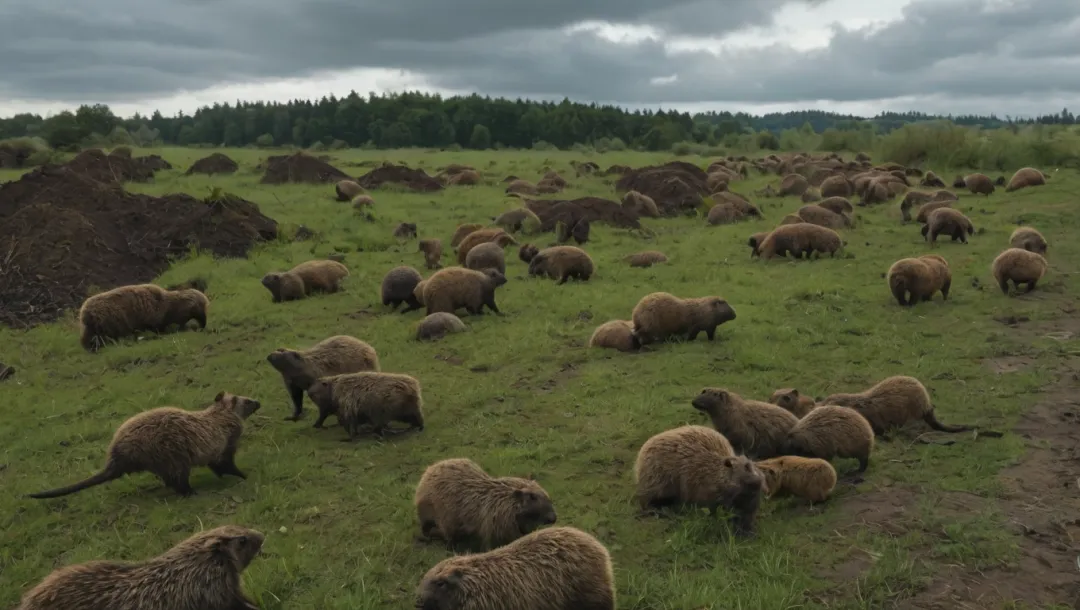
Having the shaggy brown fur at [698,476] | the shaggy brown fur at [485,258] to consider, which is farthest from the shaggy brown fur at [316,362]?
the shaggy brown fur at [485,258]

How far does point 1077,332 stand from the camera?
32.0 feet

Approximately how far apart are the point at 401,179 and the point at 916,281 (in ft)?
72.7

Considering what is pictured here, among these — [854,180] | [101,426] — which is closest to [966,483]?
[101,426]

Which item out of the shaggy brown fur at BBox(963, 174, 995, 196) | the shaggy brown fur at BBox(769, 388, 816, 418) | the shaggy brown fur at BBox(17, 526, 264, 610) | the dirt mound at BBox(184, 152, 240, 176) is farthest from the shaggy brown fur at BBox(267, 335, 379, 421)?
the dirt mound at BBox(184, 152, 240, 176)

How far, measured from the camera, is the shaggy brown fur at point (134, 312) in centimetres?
1104

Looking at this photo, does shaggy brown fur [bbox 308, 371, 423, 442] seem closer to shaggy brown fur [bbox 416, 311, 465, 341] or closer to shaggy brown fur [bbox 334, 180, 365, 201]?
shaggy brown fur [bbox 416, 311, 465, 341]

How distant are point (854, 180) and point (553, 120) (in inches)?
2511

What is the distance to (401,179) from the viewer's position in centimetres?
3011

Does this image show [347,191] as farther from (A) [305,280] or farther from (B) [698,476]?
(B) [698,476]

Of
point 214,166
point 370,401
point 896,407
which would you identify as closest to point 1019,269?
point 896,407

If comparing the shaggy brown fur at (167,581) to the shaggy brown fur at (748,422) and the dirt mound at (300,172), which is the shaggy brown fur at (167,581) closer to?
the shaggy brown fur at (748,422)

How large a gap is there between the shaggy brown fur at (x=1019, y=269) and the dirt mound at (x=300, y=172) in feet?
81.8

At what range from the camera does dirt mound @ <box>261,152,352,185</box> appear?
101ft

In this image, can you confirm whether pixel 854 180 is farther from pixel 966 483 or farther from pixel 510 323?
pixel 966 483
